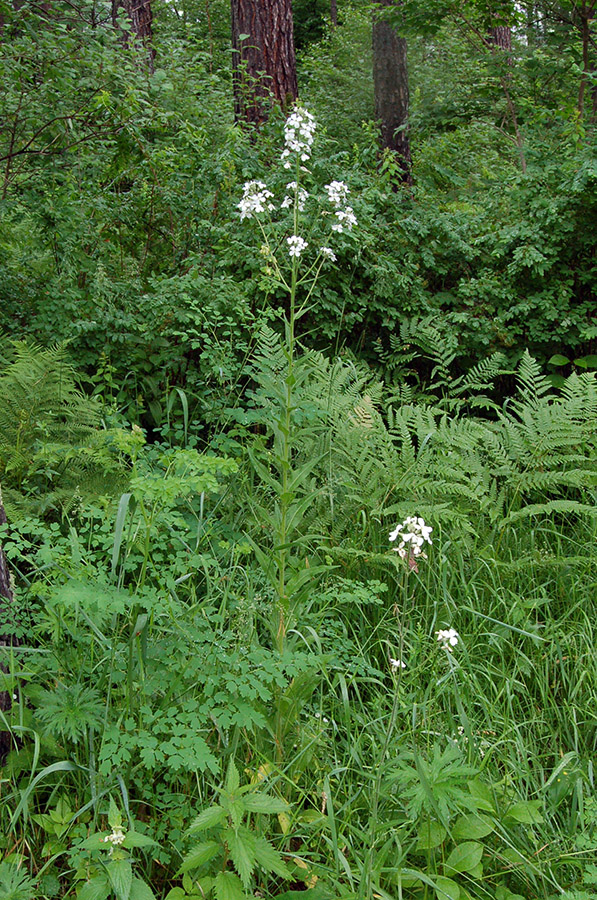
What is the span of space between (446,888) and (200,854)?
0.57 metres

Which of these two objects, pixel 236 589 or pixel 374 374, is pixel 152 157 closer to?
pixel 374 374

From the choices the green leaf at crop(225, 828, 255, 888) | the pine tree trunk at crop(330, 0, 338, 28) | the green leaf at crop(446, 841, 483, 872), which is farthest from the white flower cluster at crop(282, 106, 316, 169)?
the pine tree trunk at crop(330, 0, 338, 28)

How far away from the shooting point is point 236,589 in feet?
8.30

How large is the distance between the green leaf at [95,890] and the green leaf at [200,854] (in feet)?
0.52

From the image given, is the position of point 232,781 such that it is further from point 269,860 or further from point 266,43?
point 266,43

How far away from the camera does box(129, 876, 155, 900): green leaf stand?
60.3 inches

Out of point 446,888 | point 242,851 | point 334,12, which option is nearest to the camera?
point 242,851

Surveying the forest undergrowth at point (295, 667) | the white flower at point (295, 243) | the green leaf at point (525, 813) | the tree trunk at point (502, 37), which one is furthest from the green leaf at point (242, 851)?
the tree trunk at point (502, 37)

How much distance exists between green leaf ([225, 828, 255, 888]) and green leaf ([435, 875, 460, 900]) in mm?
441

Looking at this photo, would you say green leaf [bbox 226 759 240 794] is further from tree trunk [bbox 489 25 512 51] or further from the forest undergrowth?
tree trunk [bbox 489 25 512 51]

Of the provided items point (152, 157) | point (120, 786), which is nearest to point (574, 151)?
point (152, 157)

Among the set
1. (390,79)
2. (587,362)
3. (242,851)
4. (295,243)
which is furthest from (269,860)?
(390,79)

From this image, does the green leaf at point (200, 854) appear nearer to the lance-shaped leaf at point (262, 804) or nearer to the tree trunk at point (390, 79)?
the lance-shaped leaf at point (262, 804)

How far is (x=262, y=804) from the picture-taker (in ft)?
5.07
